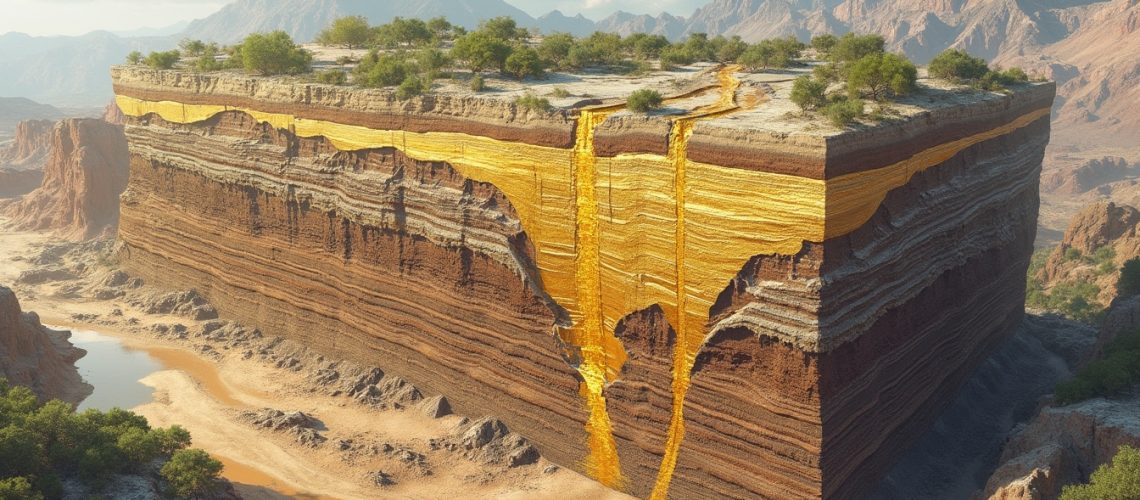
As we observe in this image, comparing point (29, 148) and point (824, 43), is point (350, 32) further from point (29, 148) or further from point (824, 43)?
point (29, 148)

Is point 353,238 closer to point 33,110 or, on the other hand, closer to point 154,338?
point 154,338

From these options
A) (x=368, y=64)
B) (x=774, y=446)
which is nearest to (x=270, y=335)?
(x=368, y=64)

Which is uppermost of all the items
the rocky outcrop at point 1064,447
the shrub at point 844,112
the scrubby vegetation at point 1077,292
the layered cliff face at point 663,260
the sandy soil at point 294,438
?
the shrub at point 844,112

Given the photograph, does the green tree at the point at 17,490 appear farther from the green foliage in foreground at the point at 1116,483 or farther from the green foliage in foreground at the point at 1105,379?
the green foliage in foreground at the point at 1105,379

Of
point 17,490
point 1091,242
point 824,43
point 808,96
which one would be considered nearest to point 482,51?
point 808,96

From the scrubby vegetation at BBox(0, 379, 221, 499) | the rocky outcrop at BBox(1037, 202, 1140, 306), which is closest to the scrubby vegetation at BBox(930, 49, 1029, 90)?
the rocky outcrop at BBox(1037, 202, 1140, 306)

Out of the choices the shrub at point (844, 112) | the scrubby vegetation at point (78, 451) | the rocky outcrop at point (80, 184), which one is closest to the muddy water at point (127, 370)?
the scrubby vegetation at point (78, 451)
